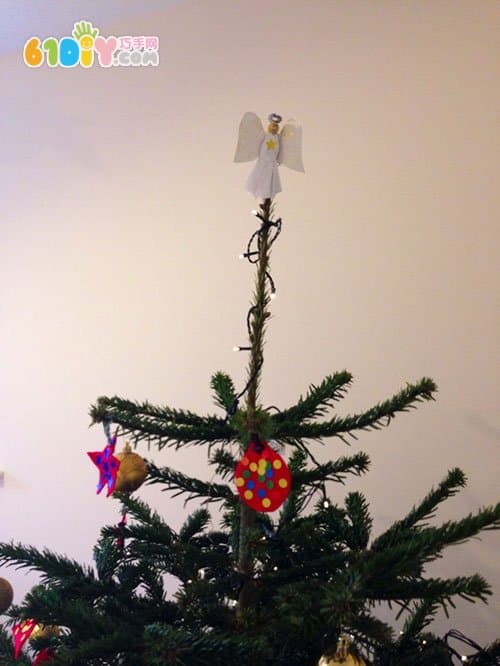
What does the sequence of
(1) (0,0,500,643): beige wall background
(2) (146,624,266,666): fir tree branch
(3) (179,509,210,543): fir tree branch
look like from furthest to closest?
(1) (0,0,500,643): beige wall background → (3) (179,509,210,543): fir tree branch → (2) (146,624,266,666): fir tree branch

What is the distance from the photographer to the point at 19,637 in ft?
1.98

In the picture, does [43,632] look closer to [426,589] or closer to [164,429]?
[164,429]

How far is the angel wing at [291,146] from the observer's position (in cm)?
59

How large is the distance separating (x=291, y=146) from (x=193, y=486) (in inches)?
13.5

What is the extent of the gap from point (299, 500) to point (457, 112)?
2.30ft

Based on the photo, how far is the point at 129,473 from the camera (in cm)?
61

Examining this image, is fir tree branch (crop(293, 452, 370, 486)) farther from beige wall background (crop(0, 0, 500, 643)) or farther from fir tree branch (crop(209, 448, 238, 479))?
beige wall background (crop(0, 0, 500, 643))

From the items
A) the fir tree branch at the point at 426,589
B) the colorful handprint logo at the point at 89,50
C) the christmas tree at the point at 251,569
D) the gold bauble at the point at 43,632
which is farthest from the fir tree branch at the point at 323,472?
the colorful handprint logo at the point at 89,50

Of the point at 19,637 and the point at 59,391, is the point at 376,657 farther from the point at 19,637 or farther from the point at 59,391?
the point at 59,391

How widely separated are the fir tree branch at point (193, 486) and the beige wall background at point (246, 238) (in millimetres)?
495

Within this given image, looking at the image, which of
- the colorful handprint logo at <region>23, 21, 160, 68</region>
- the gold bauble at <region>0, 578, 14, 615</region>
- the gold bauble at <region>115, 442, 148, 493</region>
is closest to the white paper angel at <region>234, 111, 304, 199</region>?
the gold bauble at <region>115, 442, 148, 493</region>

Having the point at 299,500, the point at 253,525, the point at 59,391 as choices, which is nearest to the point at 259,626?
the point at 253,525

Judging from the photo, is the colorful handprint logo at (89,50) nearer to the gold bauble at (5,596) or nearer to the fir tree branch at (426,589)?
the gold bauble at (5,596)

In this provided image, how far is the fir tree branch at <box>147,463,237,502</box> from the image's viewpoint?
579 mm
